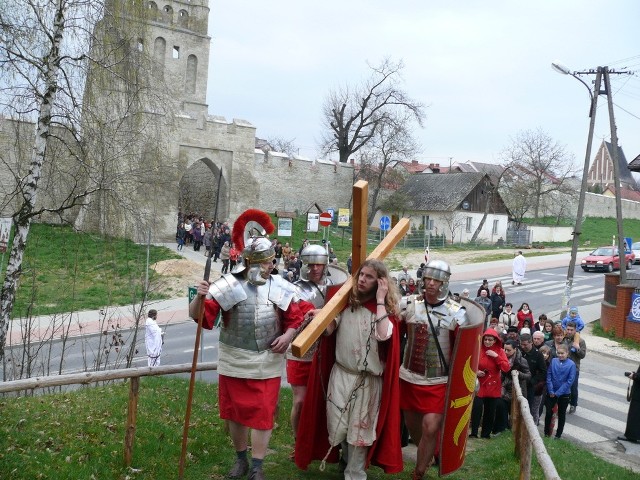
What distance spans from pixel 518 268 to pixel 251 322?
25765 millimetres

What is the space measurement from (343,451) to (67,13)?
22.3 ft

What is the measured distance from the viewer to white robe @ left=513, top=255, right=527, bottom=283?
29453 mm

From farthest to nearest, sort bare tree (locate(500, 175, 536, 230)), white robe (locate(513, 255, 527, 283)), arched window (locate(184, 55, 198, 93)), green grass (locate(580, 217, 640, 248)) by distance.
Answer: bare tree (locate(500, 175, 536, 230)) → green grass (locate(580, 217, 640, 248)) → arched window (locate(184, 55, 198, 93)) → white robe (locate(513, 255, 527, 283))

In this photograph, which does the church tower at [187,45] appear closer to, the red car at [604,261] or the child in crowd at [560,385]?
the red car at [604,261]

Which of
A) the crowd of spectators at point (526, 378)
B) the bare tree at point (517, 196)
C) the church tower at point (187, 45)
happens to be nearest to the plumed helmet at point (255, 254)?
the crowd of spectators at point (526, 378)

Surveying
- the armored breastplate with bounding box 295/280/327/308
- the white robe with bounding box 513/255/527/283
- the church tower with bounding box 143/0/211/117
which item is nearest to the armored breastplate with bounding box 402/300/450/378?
the armored breastplate with bounding box 295/280/327/308

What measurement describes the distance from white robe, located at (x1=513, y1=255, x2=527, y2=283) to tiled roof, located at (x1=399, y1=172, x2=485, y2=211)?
19793 mm

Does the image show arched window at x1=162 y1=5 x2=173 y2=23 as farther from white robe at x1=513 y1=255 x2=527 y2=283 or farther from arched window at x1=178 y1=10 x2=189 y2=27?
white robe at x1=513 y1=255 x2=527 y2=283

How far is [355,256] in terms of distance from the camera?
5512mm

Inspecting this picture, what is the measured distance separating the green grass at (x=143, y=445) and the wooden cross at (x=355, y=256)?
1.50 meters

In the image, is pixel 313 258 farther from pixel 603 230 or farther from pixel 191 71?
pixel 603 230

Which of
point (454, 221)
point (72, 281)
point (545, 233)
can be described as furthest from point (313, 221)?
point (545, 233)

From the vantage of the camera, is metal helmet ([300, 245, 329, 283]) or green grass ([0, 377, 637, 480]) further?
metal helmet ([300, 245, 329, 283])

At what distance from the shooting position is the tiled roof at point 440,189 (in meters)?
50.7
